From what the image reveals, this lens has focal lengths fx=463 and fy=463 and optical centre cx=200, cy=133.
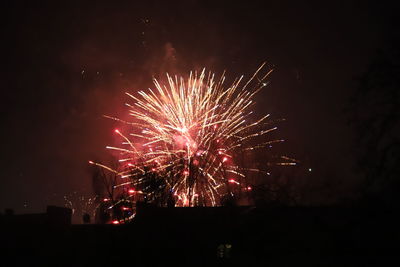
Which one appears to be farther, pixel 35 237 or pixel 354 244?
pixel 35 237

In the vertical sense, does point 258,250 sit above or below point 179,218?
below

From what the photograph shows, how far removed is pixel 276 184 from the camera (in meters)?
31.4

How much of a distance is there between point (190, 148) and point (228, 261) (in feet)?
25.3

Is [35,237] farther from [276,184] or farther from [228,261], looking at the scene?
[276,184]

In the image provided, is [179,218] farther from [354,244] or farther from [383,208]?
[383,208]

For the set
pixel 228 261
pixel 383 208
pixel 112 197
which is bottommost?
pixel 228 261

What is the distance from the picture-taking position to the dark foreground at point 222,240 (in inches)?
554

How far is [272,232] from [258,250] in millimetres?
794

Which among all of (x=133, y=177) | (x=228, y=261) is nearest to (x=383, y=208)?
(x=228, y=261)

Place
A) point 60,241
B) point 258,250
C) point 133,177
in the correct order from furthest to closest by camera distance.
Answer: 1. point 133,177
2. point 60,241
3. point 258,250

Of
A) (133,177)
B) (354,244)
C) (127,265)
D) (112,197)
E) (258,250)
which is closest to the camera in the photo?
(354,244)

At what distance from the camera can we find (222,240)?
16.7 meters

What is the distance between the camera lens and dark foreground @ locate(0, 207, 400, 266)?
1408 cm

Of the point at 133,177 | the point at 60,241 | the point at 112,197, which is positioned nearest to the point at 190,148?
the point at 133,177
